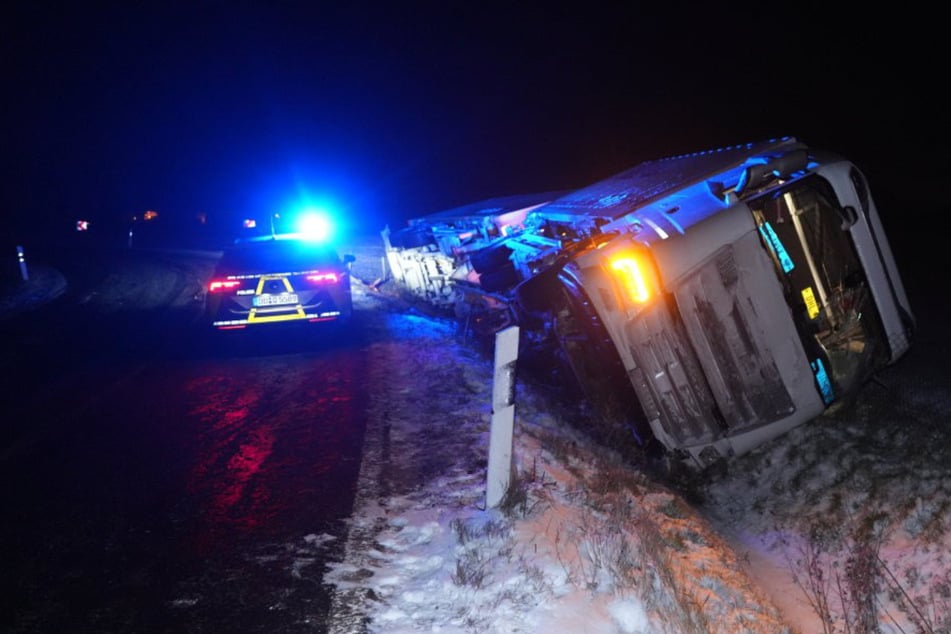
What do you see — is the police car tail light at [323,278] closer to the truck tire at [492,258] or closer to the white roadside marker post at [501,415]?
the truck tire at [492,258]

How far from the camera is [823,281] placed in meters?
5.75

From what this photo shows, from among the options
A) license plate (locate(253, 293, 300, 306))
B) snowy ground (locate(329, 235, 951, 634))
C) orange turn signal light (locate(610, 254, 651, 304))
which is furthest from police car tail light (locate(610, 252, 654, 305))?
license plate (locate(253, 293, 300, 306))

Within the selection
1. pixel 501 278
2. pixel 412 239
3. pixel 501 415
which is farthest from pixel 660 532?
pixel 412 239

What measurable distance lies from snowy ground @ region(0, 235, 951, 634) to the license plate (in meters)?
2.86

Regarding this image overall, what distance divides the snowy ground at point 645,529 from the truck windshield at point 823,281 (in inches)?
31.7

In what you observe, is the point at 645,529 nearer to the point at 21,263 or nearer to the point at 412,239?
the point at 412,239

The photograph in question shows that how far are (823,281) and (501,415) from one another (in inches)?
121

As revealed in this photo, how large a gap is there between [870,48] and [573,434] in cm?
3352

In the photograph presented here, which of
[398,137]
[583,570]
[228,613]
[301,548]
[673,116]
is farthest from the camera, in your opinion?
[398,137]

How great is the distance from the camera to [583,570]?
3.96m

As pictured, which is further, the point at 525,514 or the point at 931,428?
the point at 931,428

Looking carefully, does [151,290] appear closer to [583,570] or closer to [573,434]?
[573,434]

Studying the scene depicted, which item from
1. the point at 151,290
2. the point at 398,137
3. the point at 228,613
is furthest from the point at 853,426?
the point at 398,137

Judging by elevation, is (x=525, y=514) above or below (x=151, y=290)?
below
